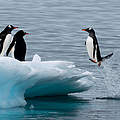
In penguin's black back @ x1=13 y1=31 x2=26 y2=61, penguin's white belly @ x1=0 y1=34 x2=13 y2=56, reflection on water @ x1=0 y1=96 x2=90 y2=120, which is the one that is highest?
penguin's white belly @ x1=0 y1=34 x2=13 y2=56

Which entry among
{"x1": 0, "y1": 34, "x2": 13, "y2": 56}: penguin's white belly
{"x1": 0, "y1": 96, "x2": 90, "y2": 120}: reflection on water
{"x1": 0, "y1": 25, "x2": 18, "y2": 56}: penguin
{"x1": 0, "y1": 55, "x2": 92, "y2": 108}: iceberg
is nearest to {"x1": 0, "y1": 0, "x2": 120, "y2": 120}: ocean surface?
{"x1": 0, "y1": 96, "x2": 90, "y2": 120}: reflection on water

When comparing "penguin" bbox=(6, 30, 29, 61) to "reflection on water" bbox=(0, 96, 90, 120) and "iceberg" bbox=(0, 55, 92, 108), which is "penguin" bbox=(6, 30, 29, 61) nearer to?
"iceberg" bbox=(0, 55, 92, 108)

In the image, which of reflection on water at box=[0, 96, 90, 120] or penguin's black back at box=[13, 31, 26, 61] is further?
penguin's black back at box=[13, 31, 26, 61]

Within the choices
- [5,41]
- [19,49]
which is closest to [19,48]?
[19,49]

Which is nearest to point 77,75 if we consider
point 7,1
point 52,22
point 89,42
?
point 89,42

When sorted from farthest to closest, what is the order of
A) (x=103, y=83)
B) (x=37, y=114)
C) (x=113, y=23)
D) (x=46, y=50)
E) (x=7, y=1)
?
(x=7, y=1)
(x=113, y=23)
(x=46, y=50)
(x=103, y=83)
(x=37, y=114)

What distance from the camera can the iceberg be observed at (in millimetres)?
8227

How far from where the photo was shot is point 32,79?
8.42m

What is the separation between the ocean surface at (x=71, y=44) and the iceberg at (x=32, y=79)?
0.18 metres

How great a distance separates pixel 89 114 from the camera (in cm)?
785

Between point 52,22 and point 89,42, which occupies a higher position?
point 52,22

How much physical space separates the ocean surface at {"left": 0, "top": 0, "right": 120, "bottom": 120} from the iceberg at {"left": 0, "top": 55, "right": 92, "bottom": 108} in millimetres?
182

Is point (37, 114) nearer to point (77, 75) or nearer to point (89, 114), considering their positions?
point (89, 114)

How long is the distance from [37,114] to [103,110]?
104 cm
